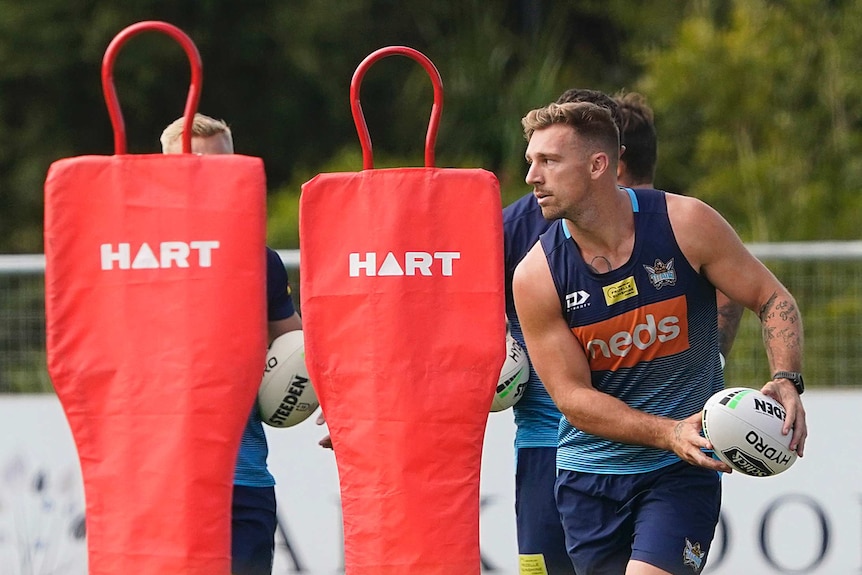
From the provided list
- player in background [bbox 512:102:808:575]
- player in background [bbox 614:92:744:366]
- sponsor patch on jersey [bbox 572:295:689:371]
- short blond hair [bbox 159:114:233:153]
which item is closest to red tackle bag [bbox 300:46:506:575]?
player in background [bbox 512:102:808:575]

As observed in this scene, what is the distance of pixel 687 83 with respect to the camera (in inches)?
530

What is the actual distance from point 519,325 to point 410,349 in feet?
5.36

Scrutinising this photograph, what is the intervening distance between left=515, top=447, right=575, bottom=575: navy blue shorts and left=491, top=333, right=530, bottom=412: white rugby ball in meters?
0.30

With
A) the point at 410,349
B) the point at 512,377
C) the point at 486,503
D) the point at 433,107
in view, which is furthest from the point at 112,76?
the point at 486,503

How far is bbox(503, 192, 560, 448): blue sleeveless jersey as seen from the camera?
5441 mm

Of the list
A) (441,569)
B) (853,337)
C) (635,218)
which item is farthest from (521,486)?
(853,337)

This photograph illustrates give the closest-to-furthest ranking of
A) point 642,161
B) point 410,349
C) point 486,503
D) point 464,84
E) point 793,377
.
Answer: point 410,349 < point 793,377 < point 642,161 < point 486,503 < point 464,84

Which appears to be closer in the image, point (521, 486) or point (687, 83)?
point (521, 486)

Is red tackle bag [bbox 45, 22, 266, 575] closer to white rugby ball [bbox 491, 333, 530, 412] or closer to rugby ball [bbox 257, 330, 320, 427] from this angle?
rugby ball [bbox 257, 330, 320, 427]

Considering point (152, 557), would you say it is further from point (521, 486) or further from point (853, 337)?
point (853, 337)

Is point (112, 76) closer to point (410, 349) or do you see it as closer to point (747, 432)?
point (410, 349)

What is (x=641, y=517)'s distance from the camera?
4770 millimetres

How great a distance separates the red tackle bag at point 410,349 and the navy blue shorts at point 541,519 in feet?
5.22

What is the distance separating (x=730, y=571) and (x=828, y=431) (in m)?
0.89
